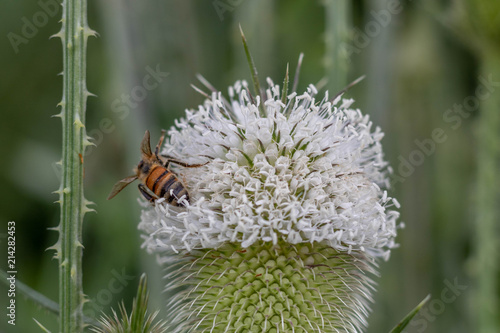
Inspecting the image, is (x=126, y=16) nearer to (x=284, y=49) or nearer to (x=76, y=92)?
(x=284, y=49)

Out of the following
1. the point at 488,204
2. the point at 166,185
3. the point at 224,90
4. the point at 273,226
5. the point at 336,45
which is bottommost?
the point at 488,204

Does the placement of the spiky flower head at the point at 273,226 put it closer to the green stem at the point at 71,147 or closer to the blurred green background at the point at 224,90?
the green stem at the point at 71,147

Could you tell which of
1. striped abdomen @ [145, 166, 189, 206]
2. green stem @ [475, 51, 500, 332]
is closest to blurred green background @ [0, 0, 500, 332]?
green stem @ [475, 51, 500, 332]

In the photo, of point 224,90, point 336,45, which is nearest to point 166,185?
point 336,45

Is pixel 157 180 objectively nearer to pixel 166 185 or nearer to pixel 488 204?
pixel 166 185

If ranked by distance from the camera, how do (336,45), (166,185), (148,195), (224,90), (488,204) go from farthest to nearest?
1. (224,90)
2. (488,204)
3. (336,45)
4. (148,195)
5. (166,185)

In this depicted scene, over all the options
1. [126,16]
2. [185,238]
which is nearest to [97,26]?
[126,16]
